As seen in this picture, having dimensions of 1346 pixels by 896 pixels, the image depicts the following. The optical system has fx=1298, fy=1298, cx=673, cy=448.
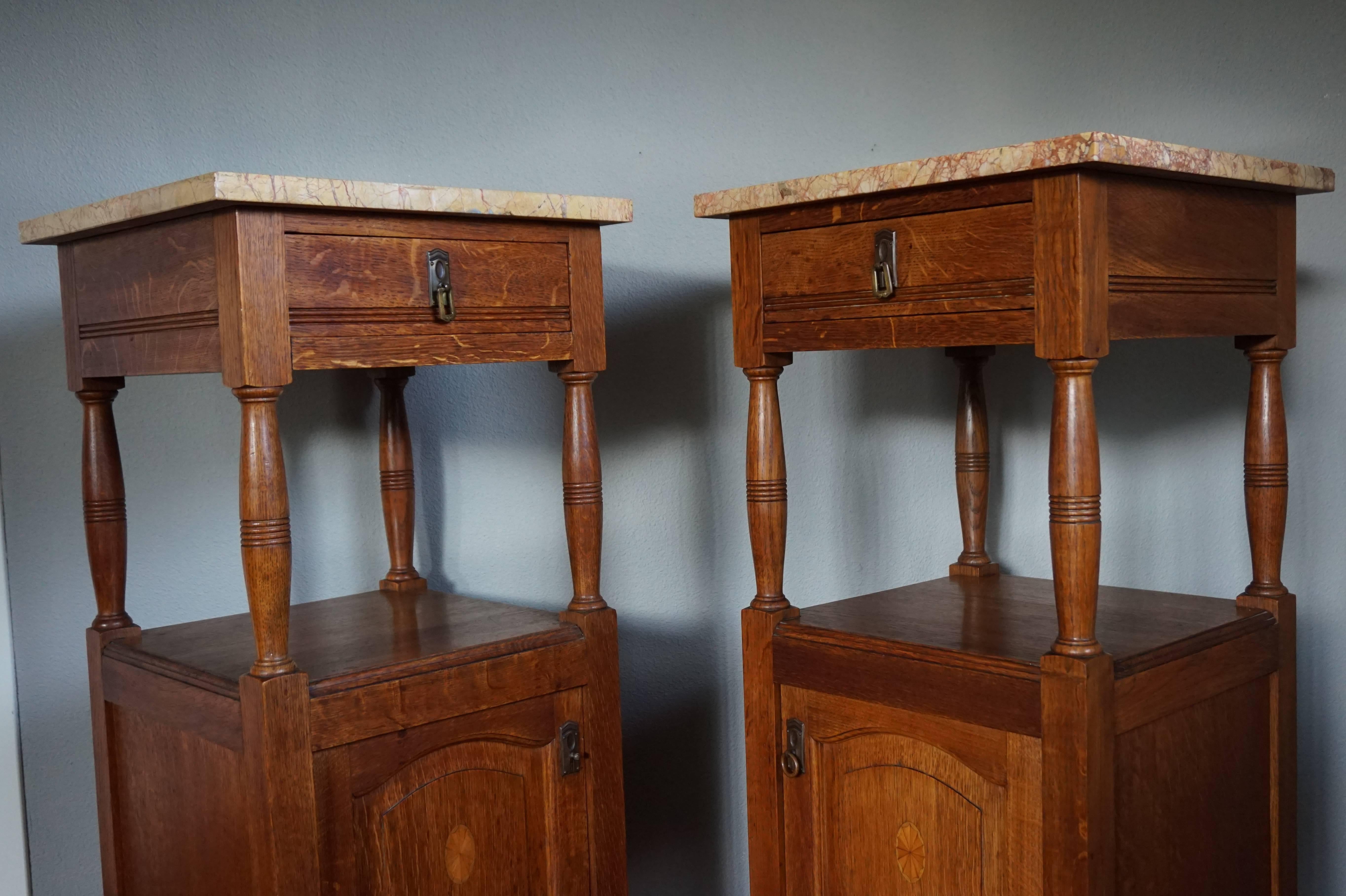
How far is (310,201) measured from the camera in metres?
1.54

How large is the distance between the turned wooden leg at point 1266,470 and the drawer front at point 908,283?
1.71ft

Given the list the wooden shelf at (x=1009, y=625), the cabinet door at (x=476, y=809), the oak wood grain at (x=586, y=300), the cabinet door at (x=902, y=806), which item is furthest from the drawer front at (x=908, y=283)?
the cabinet door at (x=476, y=809)

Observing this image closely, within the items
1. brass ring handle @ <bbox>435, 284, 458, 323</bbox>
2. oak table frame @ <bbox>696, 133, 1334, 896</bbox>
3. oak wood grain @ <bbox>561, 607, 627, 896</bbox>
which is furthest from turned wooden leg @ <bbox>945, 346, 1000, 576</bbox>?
brass ring handle @ <bbox>435, 284, 458, 323</bbox>

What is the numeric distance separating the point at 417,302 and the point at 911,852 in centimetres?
99

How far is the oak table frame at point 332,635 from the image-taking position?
5.15 feet

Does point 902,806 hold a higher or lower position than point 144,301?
lower

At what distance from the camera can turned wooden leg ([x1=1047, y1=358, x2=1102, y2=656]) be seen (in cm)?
152

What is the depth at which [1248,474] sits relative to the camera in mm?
1893

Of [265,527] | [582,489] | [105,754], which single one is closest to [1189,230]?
[582,489]

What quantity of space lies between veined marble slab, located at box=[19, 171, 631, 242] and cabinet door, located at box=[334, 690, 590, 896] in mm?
681

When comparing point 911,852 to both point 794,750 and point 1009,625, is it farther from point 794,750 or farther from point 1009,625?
point 1009,625

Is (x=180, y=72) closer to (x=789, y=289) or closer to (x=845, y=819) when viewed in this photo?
(x=789, y=289)

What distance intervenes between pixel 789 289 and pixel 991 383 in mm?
811

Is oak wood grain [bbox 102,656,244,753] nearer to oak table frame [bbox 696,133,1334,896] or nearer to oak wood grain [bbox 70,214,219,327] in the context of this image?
oak wood grain [bbox 70,214,219,327]
